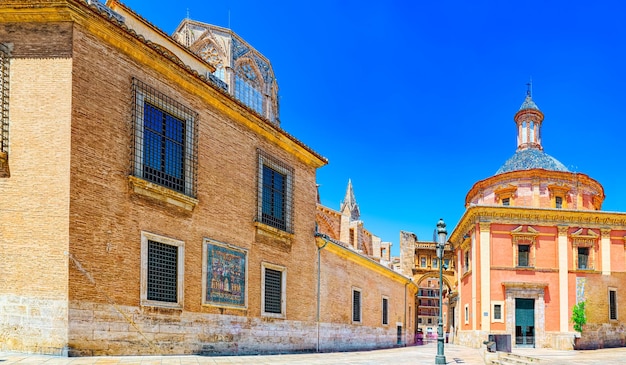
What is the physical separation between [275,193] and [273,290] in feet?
10.5

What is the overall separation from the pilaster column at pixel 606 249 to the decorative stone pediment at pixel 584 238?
454 mm

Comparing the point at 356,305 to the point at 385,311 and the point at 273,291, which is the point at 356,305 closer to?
the point at 385,311

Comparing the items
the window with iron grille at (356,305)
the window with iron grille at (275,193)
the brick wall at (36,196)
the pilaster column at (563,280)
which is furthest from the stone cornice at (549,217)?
the brick wall at (36,196)

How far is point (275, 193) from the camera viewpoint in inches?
704

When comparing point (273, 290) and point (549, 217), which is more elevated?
point (549, 217)

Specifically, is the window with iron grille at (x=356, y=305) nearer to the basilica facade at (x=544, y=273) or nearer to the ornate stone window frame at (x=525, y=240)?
the basilica facade at (x=544, y=273)

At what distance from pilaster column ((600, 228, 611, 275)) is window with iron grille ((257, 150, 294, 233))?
23.7 m

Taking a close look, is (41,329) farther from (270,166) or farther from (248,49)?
(248,49)

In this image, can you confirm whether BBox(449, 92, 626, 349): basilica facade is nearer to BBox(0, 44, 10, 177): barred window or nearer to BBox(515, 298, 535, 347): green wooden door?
BBox(515, 298, 535, 347): green wooden door

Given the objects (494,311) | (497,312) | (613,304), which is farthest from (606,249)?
(494,311)

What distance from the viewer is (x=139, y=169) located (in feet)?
40.1

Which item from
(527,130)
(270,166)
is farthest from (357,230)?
(270,166)

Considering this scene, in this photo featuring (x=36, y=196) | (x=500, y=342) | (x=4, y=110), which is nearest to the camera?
(x=36, y=196)

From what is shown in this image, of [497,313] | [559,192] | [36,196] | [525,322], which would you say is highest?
[559,192]
